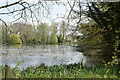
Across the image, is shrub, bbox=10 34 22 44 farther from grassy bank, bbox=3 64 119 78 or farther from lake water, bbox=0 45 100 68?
grassy bank, bbox=3 64 119 78

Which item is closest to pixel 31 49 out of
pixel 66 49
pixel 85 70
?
pixel 66 49

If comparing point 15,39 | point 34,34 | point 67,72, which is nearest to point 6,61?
point 15,39

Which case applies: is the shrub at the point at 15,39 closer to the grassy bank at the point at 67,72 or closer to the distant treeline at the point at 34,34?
the distant treeline at the point at 34,34

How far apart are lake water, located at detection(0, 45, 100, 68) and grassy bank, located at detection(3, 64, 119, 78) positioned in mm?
43

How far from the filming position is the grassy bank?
1300 millimetres

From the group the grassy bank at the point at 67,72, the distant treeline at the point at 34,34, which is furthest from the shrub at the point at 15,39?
Result: the grassy bank at the point at 67,72

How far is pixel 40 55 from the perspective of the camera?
4.32 feet

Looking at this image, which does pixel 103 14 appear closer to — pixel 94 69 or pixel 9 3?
pixel 94 69

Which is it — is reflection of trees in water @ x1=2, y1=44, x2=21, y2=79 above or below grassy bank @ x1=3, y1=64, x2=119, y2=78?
above

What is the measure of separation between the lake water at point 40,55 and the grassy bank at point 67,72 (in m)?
0.04

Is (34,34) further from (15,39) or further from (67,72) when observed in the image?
(67,72)

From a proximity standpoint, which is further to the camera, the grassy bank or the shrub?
the grassy bank

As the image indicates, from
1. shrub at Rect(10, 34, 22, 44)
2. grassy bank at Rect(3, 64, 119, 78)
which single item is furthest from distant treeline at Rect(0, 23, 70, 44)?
grassy bank at Rect(3, 64, 119, 78)

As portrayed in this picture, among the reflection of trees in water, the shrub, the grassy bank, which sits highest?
the shrub
